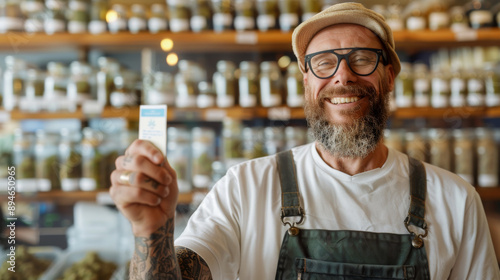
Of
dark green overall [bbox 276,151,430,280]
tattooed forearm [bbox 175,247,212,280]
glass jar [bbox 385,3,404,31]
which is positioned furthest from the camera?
glass jar [bbox 385,3,404,31]

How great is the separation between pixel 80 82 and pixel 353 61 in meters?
1.43

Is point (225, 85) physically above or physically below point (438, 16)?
below

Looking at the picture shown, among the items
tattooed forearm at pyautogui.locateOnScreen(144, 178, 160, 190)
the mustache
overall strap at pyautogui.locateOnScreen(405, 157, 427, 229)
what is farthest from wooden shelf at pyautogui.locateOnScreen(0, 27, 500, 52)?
tattooed forearm at pyautogui.locateOnScreen(144, 178, 160, 190)

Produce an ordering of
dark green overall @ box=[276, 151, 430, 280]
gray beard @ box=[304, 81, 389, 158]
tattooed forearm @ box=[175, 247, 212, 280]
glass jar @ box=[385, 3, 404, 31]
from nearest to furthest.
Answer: tattooed forearm @ box=[175, 247, 212, 280] < dark green overall @ box=[276, 151, 430, 280] < gray beard @ box=[304, 81, 389, 158] < glass jar @ box=[385, 3, 404, 31]

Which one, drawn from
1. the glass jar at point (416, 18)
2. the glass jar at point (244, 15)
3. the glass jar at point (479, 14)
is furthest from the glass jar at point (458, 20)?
the glass jar at point (244, 15)

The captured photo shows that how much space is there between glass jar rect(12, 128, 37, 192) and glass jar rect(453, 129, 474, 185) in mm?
2060

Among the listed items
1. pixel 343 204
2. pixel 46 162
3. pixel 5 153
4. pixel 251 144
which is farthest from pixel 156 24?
pixel 343 204

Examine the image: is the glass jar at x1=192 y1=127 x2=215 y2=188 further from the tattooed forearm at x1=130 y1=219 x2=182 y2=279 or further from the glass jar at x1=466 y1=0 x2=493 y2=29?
the glass jar at x1=466 y1=0 x2=493 y2=29

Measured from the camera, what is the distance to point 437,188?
3.36 ft

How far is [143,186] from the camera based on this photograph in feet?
2.03

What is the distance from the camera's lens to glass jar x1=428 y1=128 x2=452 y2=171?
79.6 inches

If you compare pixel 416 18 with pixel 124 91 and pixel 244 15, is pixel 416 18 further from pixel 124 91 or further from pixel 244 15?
pixel 124 91

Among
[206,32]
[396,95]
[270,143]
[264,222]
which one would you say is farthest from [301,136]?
[264,222]

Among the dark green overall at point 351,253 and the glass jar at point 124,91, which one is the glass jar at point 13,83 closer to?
the glass jar at point 124,91
